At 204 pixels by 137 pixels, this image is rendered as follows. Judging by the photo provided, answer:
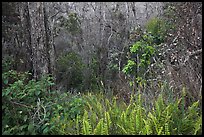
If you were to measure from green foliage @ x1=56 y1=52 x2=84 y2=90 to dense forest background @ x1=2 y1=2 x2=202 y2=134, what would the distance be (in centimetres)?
3

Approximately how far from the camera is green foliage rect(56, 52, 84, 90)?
28.7ft

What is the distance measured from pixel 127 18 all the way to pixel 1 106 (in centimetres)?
917

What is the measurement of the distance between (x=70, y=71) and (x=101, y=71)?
40.9 inches

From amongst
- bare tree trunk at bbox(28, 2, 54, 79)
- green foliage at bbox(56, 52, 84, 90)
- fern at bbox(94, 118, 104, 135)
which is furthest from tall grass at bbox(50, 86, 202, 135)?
green foliage at bbox(56, 52, 84, 90)

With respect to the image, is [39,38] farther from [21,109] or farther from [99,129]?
[99,129]

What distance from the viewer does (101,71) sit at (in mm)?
9281

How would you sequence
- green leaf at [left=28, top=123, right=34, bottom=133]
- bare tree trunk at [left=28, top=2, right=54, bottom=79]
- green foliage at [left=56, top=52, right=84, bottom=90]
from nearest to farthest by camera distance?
1. green leaf at [left=28, top=123, right=34, bottom=133]
2. bare tree trunk at [left=28, top=2, right=54, bottom=79]
3. green foliage at [left=56, top=52, right=84, bottom=90]

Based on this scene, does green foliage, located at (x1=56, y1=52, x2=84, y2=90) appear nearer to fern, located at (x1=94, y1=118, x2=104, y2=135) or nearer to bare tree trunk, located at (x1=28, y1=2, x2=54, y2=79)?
bare tree trunk, located at (x1=28, y1=2, x2=54, y2=79)

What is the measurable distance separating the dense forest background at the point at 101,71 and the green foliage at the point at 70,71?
30 mm

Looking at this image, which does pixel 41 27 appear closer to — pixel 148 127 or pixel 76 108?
pixel 76 108

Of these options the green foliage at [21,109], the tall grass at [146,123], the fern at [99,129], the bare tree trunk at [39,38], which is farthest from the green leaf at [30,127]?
the bare tree trunk at [39,38]

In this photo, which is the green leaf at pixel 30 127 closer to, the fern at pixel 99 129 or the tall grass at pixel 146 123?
the tall grass at pixel 146 123

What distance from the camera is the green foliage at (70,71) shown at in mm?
8758

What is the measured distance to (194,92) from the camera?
13.5 ft
